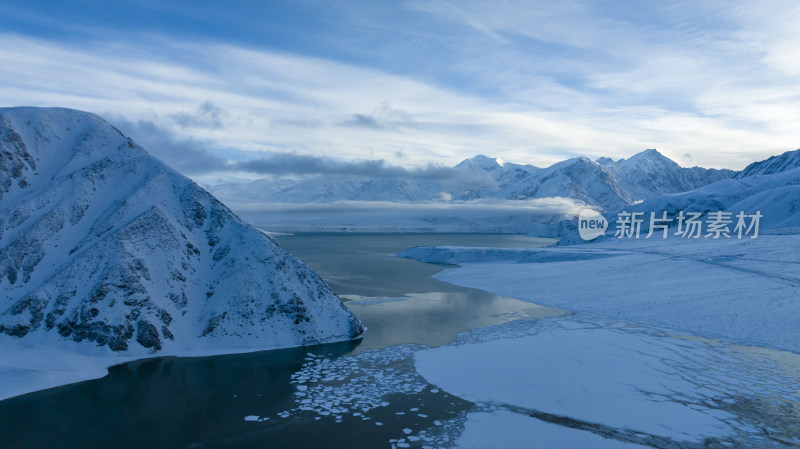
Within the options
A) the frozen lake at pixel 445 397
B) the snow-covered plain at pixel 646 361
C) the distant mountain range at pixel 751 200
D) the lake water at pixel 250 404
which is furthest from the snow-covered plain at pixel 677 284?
the distant mountain range at pixel 751 200

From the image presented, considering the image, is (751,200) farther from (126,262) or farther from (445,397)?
(126,262)

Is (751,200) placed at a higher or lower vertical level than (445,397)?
higher

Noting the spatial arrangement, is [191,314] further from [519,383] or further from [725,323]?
[725,323]

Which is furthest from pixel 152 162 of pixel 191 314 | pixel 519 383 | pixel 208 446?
pixel 519 383

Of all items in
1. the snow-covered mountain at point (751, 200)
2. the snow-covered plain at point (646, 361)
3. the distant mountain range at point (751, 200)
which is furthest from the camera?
the snow-covered mountain at point (751, 200)

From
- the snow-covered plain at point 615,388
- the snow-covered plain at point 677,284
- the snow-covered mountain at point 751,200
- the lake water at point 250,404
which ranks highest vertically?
the snow-covered mountain at point 751,200

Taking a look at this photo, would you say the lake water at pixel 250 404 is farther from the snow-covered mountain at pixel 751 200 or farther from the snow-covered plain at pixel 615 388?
the snow-covered mountain at pixel 751 200

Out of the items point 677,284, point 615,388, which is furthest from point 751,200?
point 615,388

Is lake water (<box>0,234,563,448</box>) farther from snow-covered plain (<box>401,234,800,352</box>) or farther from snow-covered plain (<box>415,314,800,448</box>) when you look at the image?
snow-covered plain (<box>401,234,800,352</box>)
